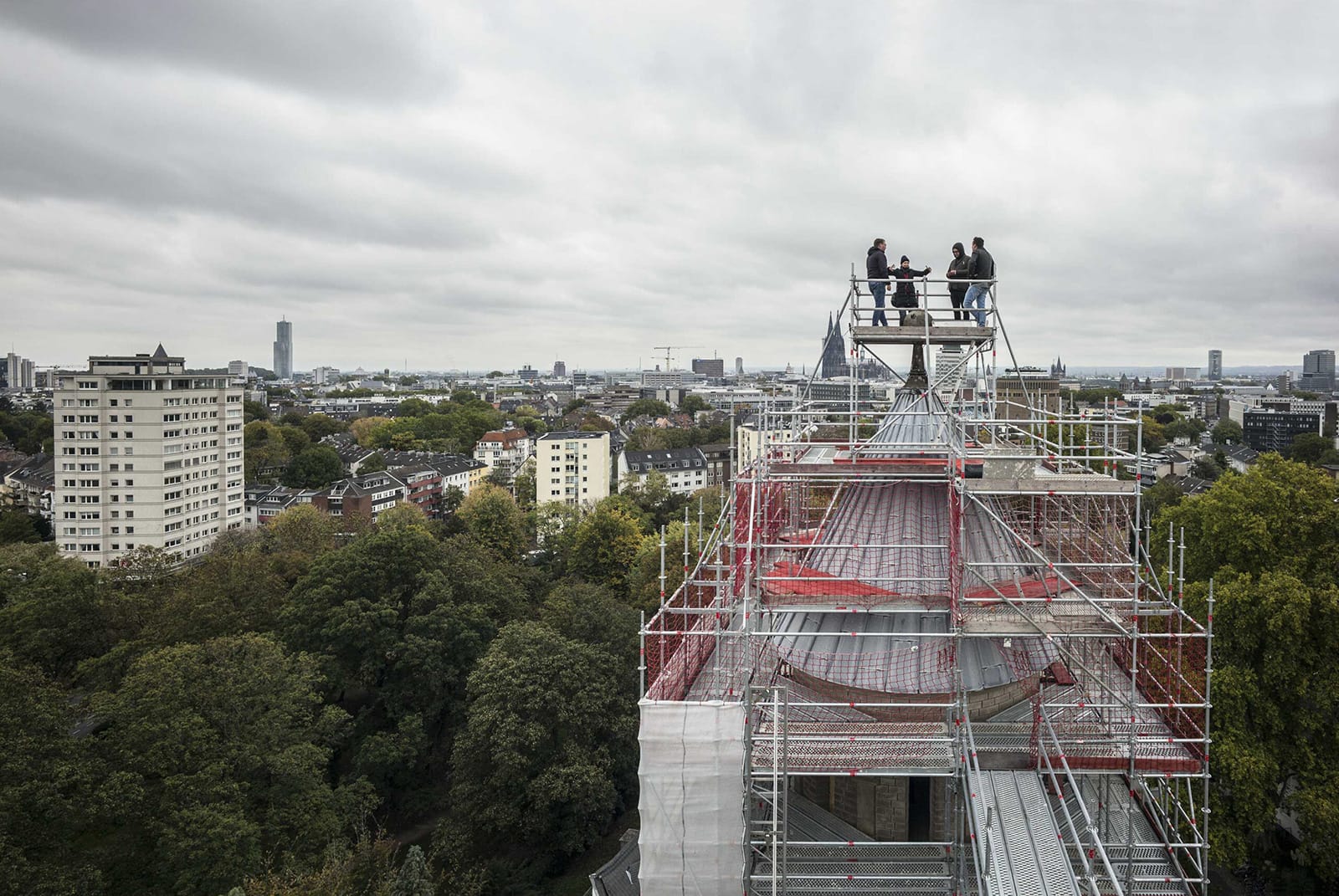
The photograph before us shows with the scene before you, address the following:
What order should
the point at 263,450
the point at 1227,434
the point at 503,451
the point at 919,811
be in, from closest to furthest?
the point at 919,811 → the point at 263,450 → the point at 503,451 → the point at 1227,434

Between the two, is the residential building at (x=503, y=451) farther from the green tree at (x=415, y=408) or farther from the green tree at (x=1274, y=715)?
the green tree at (x=1274, y=715)

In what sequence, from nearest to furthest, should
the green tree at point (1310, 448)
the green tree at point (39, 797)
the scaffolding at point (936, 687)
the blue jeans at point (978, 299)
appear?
the scaffolding at point (936, 687) < the blue jeans at point (978, 299) < the green tree at point (39, 797) < the green tree at point (1310, 448)

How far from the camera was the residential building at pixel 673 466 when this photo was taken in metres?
97.9

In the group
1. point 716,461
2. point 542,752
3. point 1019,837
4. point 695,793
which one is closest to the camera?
point 1019,837

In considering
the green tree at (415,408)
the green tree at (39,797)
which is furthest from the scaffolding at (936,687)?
the green tree at (415,408)

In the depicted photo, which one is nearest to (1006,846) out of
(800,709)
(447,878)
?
(800,709)

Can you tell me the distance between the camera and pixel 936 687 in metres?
15.8

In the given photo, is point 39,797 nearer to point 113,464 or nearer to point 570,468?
point 113,464

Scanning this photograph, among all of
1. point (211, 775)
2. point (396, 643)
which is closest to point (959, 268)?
point (211, 775)

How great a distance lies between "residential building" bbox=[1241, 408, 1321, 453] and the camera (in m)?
120

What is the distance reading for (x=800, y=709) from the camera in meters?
16.8

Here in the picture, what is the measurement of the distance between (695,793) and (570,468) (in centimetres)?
6965

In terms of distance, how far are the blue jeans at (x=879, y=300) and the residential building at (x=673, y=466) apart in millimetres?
78240

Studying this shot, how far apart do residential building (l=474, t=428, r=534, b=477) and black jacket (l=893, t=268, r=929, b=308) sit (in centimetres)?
8991
